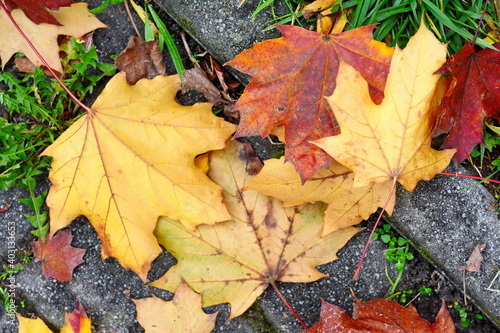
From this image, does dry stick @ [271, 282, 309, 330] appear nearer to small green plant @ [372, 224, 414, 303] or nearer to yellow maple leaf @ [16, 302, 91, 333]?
small green plant @ [372, 224, 414, 303]

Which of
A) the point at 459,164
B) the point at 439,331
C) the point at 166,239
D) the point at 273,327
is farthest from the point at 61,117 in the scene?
the point at 439,331

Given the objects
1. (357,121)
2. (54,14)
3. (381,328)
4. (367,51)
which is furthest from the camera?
(54,14)

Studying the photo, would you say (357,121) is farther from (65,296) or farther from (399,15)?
(65,296)

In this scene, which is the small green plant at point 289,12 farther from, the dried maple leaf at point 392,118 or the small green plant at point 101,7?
the small green plant at point 101,7

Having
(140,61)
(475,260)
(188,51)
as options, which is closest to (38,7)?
(140,61)

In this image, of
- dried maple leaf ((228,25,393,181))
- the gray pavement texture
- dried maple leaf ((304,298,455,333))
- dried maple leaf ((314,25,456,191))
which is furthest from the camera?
the gray pavement texture

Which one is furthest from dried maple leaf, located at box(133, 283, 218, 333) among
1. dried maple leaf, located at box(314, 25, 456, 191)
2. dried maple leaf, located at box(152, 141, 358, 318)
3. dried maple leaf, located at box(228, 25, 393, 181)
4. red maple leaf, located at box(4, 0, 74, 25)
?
red maple leaf, located at box(4, 0, 74, 25)

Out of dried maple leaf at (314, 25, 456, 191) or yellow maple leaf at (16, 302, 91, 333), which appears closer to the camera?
dried maple leaf at (314, 25, 456, 191)
